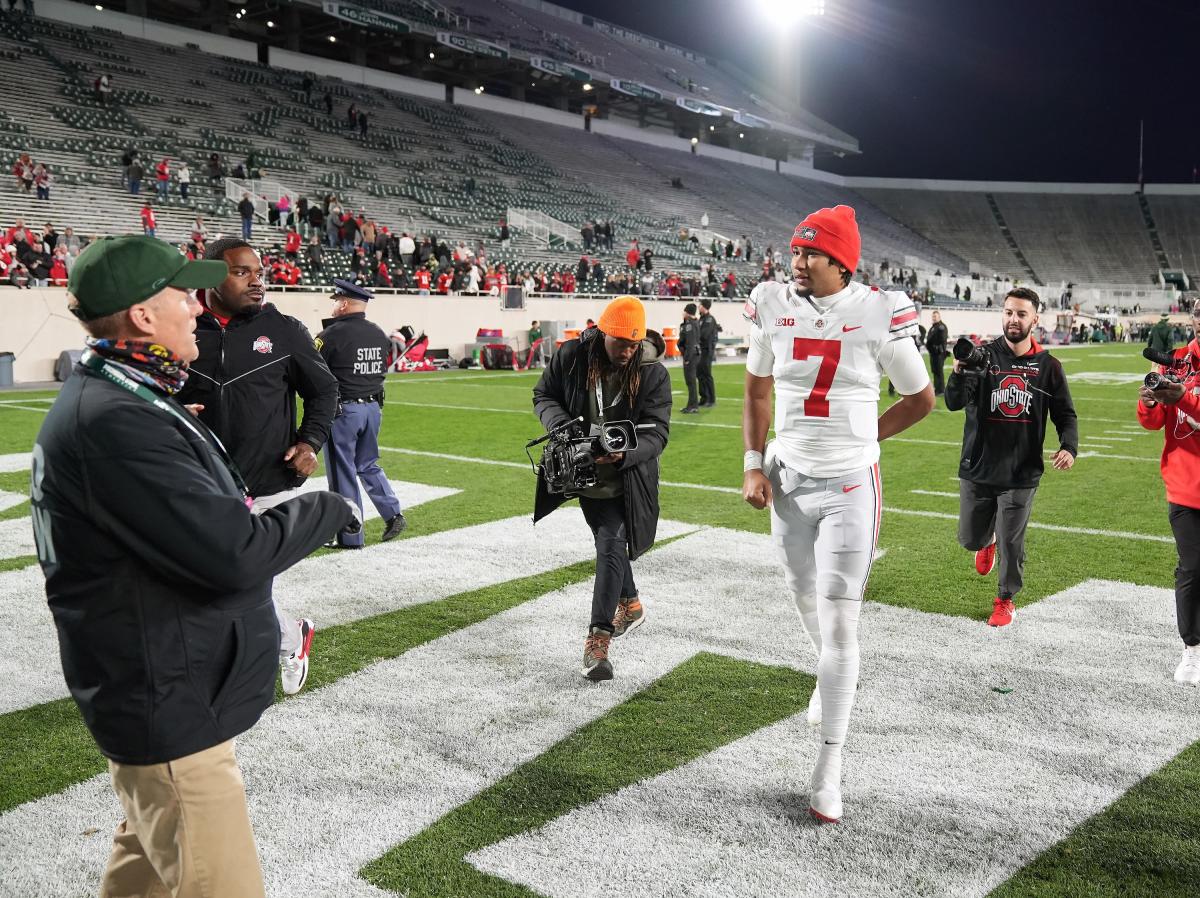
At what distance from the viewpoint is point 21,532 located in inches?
300

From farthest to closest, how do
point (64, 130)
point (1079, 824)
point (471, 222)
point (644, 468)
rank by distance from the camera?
point (471, 222), point (64, 130), point (644, 468), point (1079, 824)

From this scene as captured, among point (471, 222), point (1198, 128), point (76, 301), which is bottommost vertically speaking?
point (76, 301)

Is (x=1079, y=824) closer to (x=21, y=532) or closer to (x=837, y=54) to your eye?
(x=21, y=532)

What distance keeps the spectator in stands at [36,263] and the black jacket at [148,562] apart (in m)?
21.3

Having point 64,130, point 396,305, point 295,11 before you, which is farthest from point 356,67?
point 396,305

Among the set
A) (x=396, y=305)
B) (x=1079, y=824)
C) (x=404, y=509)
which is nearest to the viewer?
(x=1079, y=824)

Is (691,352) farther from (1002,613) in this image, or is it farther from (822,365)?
(822,365)

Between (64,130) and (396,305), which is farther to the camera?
(64,130)

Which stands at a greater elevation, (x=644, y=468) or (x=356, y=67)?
(x=356, y=67)

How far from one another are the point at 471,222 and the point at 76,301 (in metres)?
34.3

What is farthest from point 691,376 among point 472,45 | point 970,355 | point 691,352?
point 472,45

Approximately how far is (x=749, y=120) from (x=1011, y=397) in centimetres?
6017

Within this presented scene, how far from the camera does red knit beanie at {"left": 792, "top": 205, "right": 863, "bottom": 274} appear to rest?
3.65m

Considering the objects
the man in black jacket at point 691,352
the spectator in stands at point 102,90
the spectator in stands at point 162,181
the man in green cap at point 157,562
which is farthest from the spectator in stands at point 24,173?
the man in green cap at point 157,562
